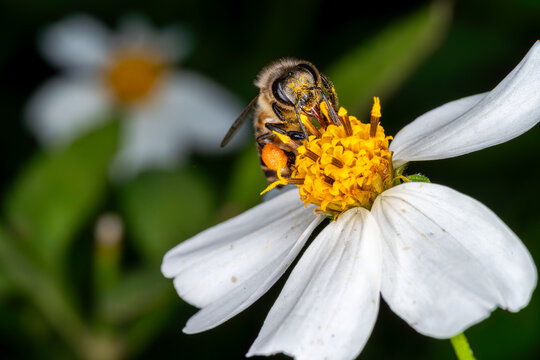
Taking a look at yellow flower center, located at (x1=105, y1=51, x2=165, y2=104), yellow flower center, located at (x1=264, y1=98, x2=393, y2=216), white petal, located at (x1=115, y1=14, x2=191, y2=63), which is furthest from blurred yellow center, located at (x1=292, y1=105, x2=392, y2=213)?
yellow flower center, located at (x1=105, y1=51, x2=165, y2=104)

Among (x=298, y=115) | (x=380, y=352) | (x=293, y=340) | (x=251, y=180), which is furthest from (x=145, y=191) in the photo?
(x=293, y=340)

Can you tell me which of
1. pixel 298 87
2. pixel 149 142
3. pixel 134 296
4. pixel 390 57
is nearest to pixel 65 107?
pixel 149 142

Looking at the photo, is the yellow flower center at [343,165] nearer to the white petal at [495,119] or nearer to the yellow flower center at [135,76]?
the white petal at [495,119]

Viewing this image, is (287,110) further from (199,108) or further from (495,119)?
(199,108)

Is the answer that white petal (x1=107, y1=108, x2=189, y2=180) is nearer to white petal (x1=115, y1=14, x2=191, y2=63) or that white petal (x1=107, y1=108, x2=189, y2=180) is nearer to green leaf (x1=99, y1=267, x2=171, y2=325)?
white petal (x1=115, y1=14, x2=191, y2=63)

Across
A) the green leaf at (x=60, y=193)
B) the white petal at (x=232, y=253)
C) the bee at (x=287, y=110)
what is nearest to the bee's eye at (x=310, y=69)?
the bee at (x=287, y=110)
